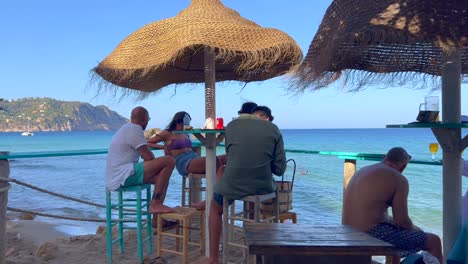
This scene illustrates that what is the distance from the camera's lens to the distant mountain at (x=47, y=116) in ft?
318

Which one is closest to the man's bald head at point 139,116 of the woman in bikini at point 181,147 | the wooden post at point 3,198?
the woman in bikini at point 181,147

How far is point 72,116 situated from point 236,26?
10979 centimetres

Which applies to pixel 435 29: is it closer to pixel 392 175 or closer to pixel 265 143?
pixel 392 175

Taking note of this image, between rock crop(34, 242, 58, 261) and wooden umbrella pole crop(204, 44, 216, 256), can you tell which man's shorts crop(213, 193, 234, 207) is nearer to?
wooden umbrella pole crop(204, 44, 216, 256)

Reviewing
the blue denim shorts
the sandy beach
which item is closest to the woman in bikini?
the blue denim shorts

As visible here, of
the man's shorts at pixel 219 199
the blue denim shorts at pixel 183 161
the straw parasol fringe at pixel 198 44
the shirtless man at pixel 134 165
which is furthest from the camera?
the blue denim shorts at pixel 183 161

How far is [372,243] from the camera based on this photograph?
70.2 inches

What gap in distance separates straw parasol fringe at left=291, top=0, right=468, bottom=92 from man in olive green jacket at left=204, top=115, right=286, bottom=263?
0.41 meters

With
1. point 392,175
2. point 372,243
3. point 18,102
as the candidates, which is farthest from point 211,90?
point 18,102

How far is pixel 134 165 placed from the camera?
11.1 feet

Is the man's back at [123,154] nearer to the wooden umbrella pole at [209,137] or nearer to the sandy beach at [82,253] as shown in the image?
the wooden umbrella pole at [209,137]

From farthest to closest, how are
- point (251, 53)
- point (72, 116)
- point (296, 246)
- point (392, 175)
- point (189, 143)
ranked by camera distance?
point (72, 116), point (189, 143), point (251, 53), point (392, 175), point (296, 246)

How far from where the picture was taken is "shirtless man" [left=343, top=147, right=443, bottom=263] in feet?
8.47

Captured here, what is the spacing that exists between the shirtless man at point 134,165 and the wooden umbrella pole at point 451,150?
81.0 inches
